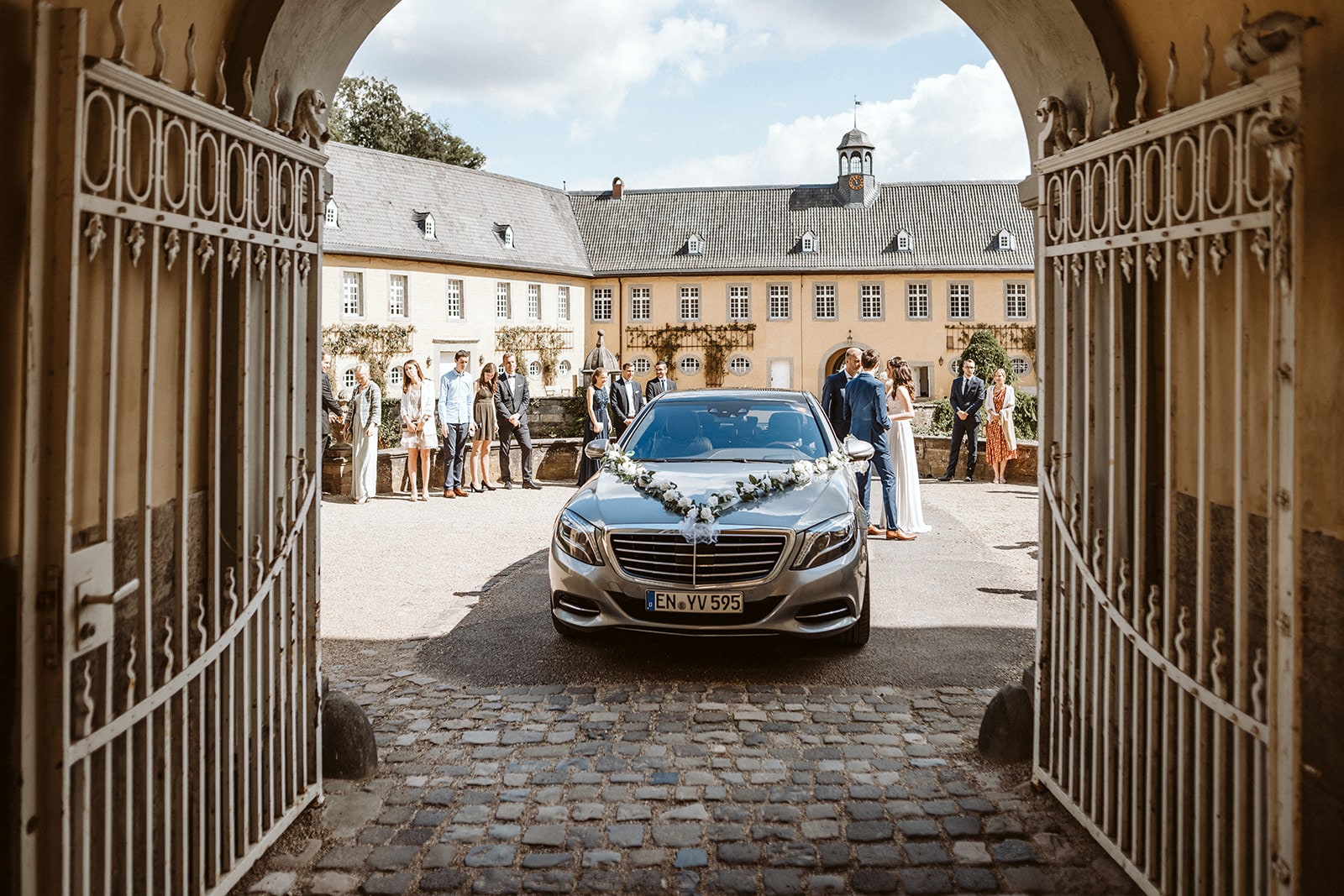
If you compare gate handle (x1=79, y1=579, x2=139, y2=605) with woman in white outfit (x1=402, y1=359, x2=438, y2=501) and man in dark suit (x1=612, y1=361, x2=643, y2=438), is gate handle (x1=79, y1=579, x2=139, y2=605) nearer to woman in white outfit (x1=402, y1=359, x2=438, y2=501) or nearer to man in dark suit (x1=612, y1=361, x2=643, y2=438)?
woman in white outfit (x1=402, y1=359, x2=438, y2=501)

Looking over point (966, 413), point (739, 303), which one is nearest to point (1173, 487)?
point (966, 413)

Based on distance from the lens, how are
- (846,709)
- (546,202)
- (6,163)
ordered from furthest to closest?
(546,202), (846,709), (6,163)

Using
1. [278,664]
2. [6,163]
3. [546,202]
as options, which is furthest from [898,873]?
[546,202]

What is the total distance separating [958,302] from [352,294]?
2582cm

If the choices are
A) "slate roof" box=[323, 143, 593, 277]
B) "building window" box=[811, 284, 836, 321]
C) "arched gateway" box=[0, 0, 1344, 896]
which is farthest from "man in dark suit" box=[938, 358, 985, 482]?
"building window" box=[811, 284, 836, 321]

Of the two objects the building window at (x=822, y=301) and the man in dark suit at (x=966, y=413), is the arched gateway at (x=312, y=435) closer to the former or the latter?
the man in dark suit at (x=966, y=413)

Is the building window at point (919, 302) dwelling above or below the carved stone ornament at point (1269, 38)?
above

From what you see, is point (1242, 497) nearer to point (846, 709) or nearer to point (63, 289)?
point (846, 709)

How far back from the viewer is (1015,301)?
1895 inches

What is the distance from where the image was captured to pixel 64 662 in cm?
276

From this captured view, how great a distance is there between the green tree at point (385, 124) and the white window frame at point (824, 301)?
1828 centimetres

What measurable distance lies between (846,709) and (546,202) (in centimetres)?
4770

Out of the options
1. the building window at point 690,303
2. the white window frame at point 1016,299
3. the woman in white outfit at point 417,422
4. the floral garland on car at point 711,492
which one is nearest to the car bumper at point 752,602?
the floral garland on car at point 711,492

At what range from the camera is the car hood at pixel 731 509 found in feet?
21.1
